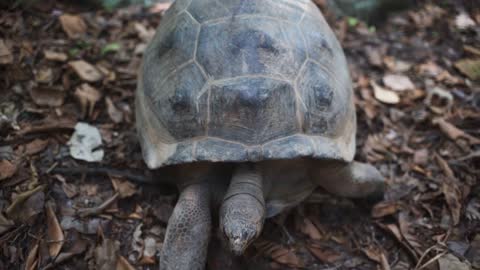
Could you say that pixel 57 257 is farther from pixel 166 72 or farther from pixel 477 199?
pixel 477 199

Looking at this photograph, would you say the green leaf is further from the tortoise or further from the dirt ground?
the tortoise

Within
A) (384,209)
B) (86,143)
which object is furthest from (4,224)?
(384,209)

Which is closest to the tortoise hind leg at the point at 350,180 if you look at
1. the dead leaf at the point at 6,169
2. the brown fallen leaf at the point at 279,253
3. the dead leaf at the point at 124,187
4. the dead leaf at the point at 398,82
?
the brown fallen leaf at the point at 279,253

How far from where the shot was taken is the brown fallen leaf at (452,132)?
3884mm

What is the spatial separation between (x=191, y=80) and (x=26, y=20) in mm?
2381

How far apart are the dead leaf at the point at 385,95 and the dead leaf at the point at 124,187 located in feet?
7.95

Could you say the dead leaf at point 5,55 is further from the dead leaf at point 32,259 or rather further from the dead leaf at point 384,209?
the dead leaf at point 384,209

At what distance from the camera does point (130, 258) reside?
9.68 ft

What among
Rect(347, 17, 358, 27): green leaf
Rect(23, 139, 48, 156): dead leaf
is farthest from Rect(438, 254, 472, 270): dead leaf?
Rect(347, 17, 358, 27): green leaf

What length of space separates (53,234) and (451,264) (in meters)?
2.59

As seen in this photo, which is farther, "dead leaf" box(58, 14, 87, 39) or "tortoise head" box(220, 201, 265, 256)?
"dead leaf" box(58, 14, 87, 39)

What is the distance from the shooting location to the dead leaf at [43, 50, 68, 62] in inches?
161

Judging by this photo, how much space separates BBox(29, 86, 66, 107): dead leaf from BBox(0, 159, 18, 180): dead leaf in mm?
683

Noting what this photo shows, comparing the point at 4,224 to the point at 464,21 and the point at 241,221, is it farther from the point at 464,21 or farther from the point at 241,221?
the point at 464,21
